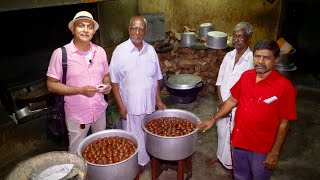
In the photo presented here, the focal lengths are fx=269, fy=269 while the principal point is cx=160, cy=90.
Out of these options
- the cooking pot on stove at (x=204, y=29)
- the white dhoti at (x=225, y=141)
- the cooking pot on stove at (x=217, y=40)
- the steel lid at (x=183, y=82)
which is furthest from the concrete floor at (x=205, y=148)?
the cooking pot on stove at (x=204, y=29)

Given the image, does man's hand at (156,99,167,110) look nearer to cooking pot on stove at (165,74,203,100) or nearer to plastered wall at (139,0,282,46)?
cooking pot on stove at (165,74,203,100)

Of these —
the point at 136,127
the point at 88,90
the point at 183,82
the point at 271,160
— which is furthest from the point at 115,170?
the point at 183,82

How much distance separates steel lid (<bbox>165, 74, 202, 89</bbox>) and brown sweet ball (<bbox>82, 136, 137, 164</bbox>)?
3205 mm

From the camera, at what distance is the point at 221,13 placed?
28.8 ft

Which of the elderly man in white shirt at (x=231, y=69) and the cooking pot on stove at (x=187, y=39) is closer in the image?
the elderly man in white shirt at (x=231, y=69)

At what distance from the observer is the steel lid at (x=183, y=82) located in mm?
6359

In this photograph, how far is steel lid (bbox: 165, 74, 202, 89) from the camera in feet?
20.9

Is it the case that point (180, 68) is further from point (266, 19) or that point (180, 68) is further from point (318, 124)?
point (318, 124)

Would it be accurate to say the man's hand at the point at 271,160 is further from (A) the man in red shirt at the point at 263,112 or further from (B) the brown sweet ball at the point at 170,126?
(B) the brown sweet ball at the point at 170,126

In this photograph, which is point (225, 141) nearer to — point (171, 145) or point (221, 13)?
point (171, 145)

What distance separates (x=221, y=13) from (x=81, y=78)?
21.7 ft

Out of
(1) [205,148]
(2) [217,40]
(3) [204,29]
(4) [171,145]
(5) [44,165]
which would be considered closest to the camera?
(5) [44,165]

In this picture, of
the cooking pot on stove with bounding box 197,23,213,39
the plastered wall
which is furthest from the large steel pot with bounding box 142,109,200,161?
the cooking pot on stove with bounding box 197,23,213,39

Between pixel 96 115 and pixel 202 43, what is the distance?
17.6 ft
